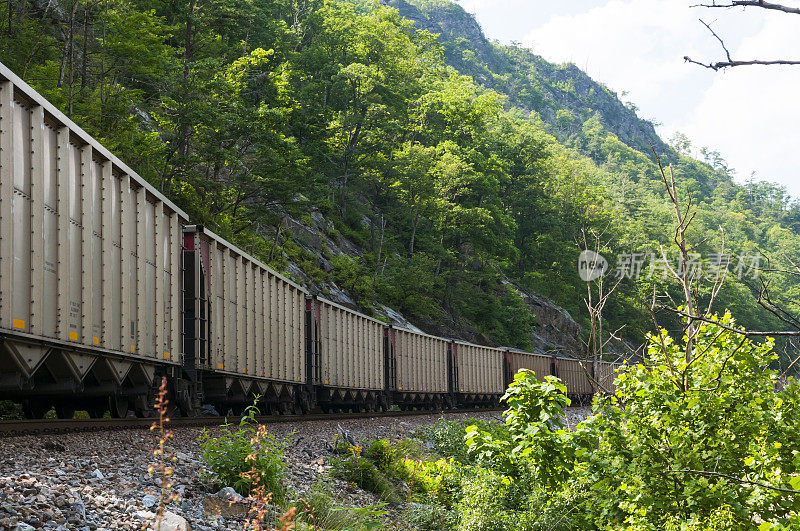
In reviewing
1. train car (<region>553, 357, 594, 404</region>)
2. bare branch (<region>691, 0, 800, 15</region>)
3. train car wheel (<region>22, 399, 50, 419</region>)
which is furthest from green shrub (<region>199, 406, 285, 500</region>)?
train car (<region>553, 357, 594, 404</region>)

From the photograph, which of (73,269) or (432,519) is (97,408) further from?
(432,519)

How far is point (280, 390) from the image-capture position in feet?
57.9

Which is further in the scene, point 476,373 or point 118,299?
point 476,373

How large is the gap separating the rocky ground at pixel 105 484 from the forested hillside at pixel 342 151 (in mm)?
4679

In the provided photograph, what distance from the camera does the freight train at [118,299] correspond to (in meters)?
7.25

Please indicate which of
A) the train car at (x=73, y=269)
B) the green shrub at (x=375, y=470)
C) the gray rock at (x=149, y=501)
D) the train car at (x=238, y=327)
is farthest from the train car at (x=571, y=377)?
the gray rock at (x=149, y=501)

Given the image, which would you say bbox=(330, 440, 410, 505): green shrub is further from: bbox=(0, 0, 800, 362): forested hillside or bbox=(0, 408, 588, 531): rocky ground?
bbox=(0, 0, 800, 362): forested hillside

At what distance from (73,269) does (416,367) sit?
21.0 meters

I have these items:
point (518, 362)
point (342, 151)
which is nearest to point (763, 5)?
point (518, 362)

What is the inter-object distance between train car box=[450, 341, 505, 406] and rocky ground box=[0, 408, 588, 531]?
22652 millimetres

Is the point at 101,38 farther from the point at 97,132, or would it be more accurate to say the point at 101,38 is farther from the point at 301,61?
the point at 301,61

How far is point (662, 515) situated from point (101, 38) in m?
29.2

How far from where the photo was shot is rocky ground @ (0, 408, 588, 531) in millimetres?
5020

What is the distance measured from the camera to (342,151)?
5597 cm
